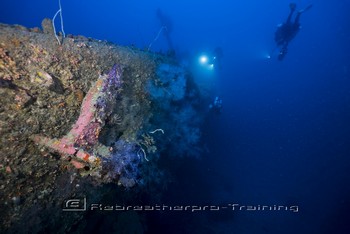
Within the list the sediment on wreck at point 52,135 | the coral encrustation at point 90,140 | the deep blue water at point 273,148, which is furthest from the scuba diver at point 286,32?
the coral encrustation at point 90,140

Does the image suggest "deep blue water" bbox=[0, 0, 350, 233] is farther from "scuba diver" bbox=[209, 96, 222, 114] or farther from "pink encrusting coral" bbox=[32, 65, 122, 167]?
"pink encrusting coral" bbox=[32, 65, 122, 167]

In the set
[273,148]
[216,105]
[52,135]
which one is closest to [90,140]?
[52,135]

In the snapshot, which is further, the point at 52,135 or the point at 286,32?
the point at 286,32

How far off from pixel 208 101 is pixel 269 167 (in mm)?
7374

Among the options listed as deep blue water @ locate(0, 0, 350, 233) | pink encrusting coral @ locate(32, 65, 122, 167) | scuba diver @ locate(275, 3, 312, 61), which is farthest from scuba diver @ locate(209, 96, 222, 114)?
pink encrusting coral @ locate(32, 65, 122, 167)

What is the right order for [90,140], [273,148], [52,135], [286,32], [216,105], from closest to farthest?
[90,140], [52,135], [216,105], [286,32], [273,148]

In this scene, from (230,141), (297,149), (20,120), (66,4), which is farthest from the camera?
(66,4)

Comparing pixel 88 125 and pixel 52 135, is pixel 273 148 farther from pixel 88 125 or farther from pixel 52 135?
pixel 52 135

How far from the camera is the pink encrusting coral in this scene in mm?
2968

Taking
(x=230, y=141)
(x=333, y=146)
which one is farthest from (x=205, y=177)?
(x=333, y=146)

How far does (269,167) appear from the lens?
15.7 metres

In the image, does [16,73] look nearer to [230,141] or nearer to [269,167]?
[230,141]

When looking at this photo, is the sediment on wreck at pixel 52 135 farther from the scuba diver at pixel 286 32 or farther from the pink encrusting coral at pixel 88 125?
the scuba diver at pixel 286 32

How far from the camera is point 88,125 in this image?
318 centimetres
